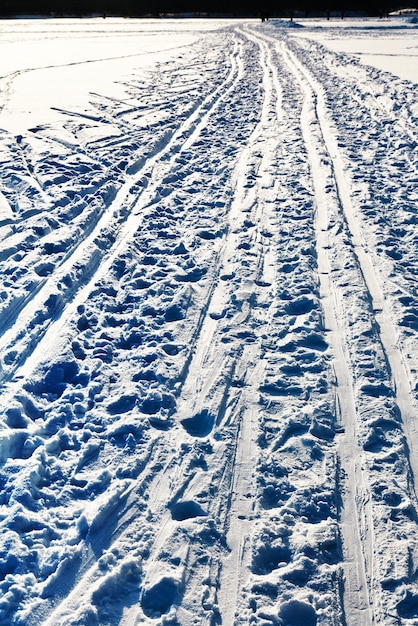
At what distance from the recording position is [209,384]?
11.8 feet

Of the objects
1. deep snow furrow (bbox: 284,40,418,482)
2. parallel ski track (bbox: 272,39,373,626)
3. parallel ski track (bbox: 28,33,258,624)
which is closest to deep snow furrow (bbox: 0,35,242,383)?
parallel ski track (bbox: 28,33,258,624)

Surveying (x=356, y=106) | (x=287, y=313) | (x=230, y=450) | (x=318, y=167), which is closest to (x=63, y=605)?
(x=230, y=450)

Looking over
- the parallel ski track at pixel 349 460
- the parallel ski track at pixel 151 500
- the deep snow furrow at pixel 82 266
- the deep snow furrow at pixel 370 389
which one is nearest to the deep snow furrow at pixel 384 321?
the deep snow furrow at pixel 370 389

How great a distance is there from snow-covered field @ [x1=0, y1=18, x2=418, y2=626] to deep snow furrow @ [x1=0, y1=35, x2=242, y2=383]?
0.02m

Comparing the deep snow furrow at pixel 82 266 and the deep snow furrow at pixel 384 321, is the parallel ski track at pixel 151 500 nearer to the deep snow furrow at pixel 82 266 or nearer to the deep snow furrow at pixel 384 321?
the deep snow furrow at pixel 82 266

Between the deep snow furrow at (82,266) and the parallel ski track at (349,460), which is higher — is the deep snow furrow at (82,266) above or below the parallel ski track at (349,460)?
above

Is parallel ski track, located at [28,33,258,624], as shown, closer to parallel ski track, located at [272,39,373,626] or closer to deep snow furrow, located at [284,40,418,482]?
parallel ski track, located at [272,39,373,626]

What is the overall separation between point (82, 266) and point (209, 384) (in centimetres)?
202

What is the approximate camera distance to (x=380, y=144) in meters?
8.63

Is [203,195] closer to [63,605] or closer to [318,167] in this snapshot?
[318,167]

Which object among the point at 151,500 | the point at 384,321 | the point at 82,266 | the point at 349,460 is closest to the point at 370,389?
the point at 349,460

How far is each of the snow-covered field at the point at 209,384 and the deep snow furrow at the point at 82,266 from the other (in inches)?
1.0

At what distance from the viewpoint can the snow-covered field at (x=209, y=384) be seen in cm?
242

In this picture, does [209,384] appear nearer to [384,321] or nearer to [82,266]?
[384,321]
